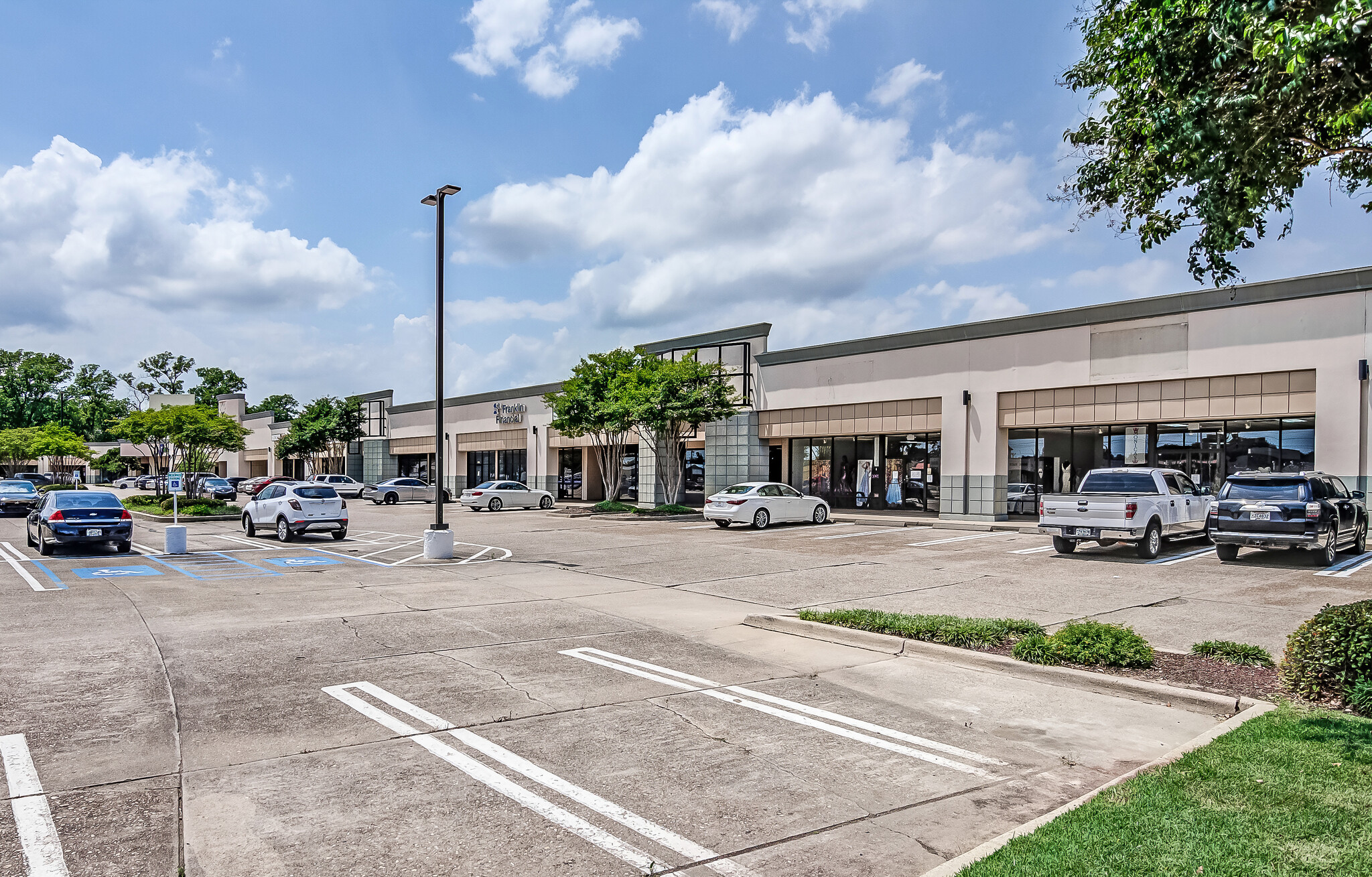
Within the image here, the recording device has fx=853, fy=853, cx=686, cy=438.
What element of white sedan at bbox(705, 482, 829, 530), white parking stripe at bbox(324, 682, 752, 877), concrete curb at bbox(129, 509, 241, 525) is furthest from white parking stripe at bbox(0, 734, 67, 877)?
concrete curb at bbox(129, 509, 241, 525)

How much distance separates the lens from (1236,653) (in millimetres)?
8078

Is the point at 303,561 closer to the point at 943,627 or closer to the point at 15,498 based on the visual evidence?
the point at 943,627

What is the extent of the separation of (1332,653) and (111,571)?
18.7 meters

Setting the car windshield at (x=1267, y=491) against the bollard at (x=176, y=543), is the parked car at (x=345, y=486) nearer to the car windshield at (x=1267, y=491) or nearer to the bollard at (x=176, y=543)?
the bollard at (x=176, y=543)

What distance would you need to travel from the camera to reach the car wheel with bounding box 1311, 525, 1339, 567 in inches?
617

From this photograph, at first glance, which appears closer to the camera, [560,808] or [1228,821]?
[1228,821]

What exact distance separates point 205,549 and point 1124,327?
2499 cm

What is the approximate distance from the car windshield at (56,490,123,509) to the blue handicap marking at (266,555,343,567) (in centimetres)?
456

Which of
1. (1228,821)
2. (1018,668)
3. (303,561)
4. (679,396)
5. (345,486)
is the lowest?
(303,561)

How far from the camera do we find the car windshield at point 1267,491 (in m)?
15.9

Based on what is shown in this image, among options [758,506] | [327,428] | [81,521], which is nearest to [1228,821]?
[758,506]

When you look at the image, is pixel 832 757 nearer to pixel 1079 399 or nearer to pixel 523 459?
pixel 1079 399

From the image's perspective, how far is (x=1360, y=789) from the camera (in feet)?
15.5

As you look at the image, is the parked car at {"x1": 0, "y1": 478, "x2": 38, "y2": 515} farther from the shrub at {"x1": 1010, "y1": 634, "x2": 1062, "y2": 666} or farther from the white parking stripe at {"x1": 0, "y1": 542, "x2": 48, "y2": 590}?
the shrub at {"x1": 1010, "y1": 634, "x2": 1062, "y2": 666}
